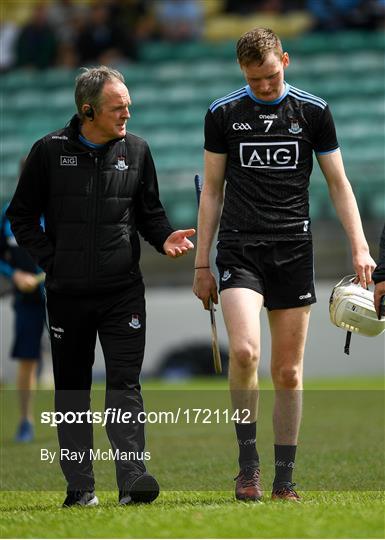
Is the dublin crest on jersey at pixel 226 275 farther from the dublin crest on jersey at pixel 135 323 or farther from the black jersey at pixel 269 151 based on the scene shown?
the dublin crest on jersey at pixel 135 323

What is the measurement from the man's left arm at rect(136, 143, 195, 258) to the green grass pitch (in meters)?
0.83

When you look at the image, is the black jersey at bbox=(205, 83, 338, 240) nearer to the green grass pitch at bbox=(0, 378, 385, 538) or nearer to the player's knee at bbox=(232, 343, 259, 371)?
the player's knee at bbox=(232, 343, 259, 371)

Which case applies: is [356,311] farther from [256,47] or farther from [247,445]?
[256,47]

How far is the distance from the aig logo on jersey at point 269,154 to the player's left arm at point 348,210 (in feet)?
0.56

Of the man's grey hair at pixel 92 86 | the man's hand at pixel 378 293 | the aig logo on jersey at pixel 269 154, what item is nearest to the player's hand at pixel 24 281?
the man's grey hair at pixel 92 86

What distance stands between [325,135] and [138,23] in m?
15.9

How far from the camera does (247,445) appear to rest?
18.0ft

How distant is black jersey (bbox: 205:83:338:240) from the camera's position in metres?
5.48

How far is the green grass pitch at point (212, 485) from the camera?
4.48m

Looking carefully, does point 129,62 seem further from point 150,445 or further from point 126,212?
point 126,212

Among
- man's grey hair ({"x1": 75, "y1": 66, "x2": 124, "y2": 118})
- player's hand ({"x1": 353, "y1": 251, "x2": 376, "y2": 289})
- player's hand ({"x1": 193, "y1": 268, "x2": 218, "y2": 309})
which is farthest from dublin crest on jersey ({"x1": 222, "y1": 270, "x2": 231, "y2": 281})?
man's grey hair ({"x1": 75, "y1": 66, "x2": 124, "y2": 118})

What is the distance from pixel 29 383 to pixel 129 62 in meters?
12.6

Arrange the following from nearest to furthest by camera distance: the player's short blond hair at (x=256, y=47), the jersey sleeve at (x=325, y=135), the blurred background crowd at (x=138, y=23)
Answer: the player's short blond hair at (x=256, y=47) → the jersey sleeve at (x=325, y=135) → the blurred background crowd at (x=138, y=23)

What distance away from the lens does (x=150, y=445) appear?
27.7ft
